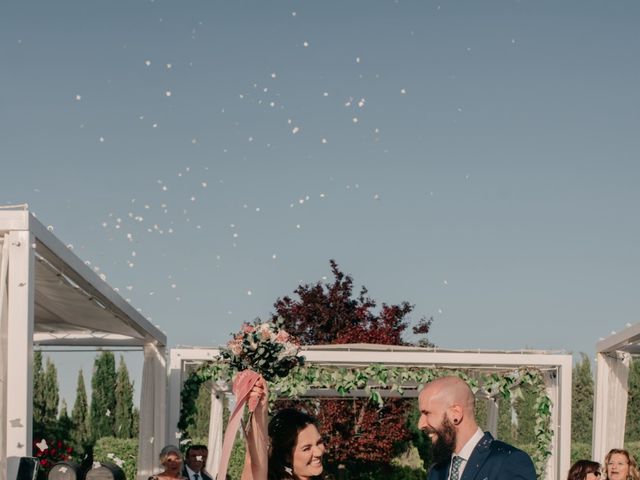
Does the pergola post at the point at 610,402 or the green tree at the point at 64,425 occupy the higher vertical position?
the pergola post at the point at 610,402

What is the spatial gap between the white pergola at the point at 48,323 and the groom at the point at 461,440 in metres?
4.00

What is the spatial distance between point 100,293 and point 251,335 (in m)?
5.14

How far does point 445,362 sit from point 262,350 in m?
7.95

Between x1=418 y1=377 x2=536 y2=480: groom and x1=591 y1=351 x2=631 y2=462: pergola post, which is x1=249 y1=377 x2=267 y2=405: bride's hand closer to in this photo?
x1=418 y1=377 x2=536 y2=480: groom

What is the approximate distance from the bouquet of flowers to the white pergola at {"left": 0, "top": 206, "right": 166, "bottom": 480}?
8.98 feet

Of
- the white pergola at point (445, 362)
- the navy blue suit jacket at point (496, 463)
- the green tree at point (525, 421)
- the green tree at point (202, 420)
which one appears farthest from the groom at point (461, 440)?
the green tree at point (525, 421)

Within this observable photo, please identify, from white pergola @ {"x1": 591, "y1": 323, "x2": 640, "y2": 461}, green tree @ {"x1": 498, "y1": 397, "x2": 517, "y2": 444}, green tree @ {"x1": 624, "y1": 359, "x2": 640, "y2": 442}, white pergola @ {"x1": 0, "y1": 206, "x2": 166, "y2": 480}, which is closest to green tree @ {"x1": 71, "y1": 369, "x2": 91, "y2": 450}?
green tree @ {"x1": 498, "y1": 397, "x2": 517, "y2": 444}

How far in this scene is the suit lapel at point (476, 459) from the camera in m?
3.21

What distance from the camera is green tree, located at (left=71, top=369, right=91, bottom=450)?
25703mm

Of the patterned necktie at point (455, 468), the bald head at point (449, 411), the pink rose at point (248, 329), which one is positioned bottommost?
the patterned necktie at point (455, 468)

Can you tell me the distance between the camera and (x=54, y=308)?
1050 centimetres

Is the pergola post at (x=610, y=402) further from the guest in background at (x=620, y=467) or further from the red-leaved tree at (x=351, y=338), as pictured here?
the red-leaved tree at (x=351, y=338)

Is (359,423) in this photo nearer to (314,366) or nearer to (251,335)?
(314,366)

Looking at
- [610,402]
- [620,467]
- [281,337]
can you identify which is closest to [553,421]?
[610,402]
